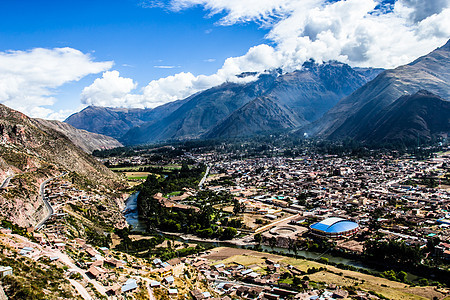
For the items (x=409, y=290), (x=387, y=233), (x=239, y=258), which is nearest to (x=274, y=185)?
(x=387, y=233)

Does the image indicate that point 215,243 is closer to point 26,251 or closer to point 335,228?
point 335,228

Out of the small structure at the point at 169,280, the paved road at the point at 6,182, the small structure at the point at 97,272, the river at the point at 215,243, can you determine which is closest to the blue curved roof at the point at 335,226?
the river at the point at 215,243

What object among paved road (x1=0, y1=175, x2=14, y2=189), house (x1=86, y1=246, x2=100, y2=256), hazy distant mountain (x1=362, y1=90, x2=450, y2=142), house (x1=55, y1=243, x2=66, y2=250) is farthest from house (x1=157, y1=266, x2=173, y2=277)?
hazy distant mountain (x1=362, y1=90, x2=450, y2=142)

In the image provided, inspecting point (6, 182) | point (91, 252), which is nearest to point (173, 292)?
point (91, 252)

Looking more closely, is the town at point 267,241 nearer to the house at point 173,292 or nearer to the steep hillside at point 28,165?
the house at point 173,292

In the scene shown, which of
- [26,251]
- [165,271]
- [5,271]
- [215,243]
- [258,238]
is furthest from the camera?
[215,243]
